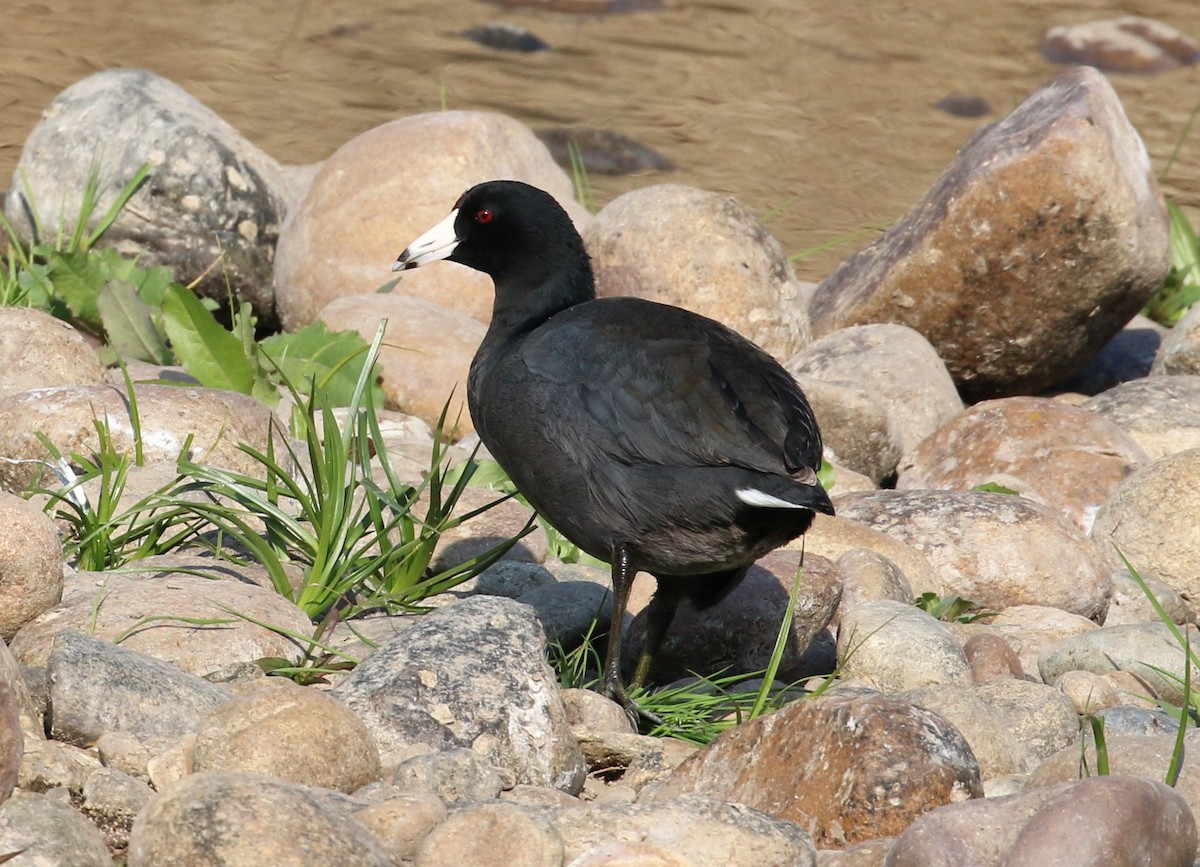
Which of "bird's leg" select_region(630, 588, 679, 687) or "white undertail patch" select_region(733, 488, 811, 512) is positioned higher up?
"white undertail patch" select_region(733, 488, 811, 512)

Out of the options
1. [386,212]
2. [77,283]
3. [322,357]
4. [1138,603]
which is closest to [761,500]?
[1138,603]

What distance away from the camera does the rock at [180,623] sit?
3.74 metres

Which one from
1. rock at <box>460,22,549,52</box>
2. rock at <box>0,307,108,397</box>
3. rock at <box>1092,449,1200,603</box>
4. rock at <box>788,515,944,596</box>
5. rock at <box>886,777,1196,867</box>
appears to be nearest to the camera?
rock at <box>886,777,1196,867</box>

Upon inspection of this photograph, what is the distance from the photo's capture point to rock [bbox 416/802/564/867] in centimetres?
276

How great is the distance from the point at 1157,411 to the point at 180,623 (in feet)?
14.8

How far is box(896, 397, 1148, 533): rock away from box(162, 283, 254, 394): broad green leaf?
2510 mm

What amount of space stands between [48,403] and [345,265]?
262 centimetres

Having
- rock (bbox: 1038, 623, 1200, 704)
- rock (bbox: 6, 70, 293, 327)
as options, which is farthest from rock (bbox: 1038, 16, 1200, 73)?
rock (bbox: 1038, 623, 1200, 704)

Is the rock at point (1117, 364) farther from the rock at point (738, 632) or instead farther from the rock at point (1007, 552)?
the rock at point (738, 632)

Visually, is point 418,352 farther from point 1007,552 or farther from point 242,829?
point 242,829

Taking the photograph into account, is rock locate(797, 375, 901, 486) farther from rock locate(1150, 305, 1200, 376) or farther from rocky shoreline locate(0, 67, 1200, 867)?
rock locate(1150, 305, 1200, 376)

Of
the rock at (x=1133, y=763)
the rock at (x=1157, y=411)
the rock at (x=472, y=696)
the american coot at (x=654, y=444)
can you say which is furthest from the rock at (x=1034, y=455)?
the rock at (x=472, y=696)

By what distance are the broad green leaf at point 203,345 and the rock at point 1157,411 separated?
11.6 feet

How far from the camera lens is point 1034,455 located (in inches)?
250
